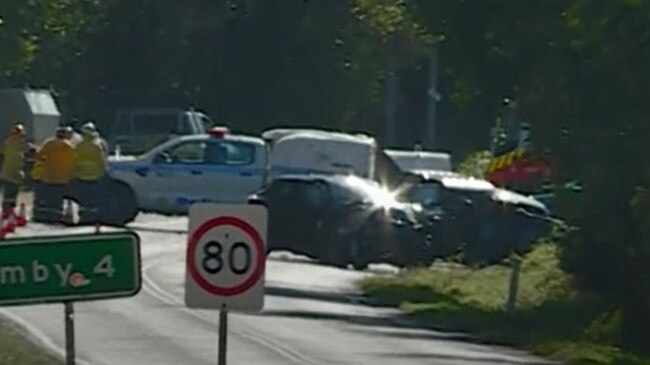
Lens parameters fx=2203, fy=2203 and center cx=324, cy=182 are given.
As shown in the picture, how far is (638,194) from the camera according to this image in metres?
27.1

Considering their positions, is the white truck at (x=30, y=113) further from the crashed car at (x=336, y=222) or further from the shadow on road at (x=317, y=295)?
the shadow on road at (x=317, y=295)

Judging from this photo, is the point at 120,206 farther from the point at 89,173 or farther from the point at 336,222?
the point at 336,222

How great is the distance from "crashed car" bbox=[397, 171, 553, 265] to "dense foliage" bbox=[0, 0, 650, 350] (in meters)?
1.88

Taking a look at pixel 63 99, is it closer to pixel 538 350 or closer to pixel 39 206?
pixel 39 206

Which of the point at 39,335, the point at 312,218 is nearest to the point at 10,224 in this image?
the point at 312,218

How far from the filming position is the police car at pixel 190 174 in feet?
135

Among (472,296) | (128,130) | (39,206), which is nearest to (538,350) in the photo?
(472,296)

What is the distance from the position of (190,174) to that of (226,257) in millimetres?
29627

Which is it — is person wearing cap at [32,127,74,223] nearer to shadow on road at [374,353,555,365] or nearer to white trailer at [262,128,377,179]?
white trailer at [262,128,377,179]

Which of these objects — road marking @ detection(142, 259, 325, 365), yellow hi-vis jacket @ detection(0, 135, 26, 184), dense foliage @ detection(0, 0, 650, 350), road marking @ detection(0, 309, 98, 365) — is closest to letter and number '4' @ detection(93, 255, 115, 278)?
road marking @ detection(0, 309, 98, 365)

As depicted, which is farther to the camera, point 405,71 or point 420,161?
point 405,71

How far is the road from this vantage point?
20375 mm

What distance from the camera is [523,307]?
1213 inches

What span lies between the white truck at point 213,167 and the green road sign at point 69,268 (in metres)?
29.7
